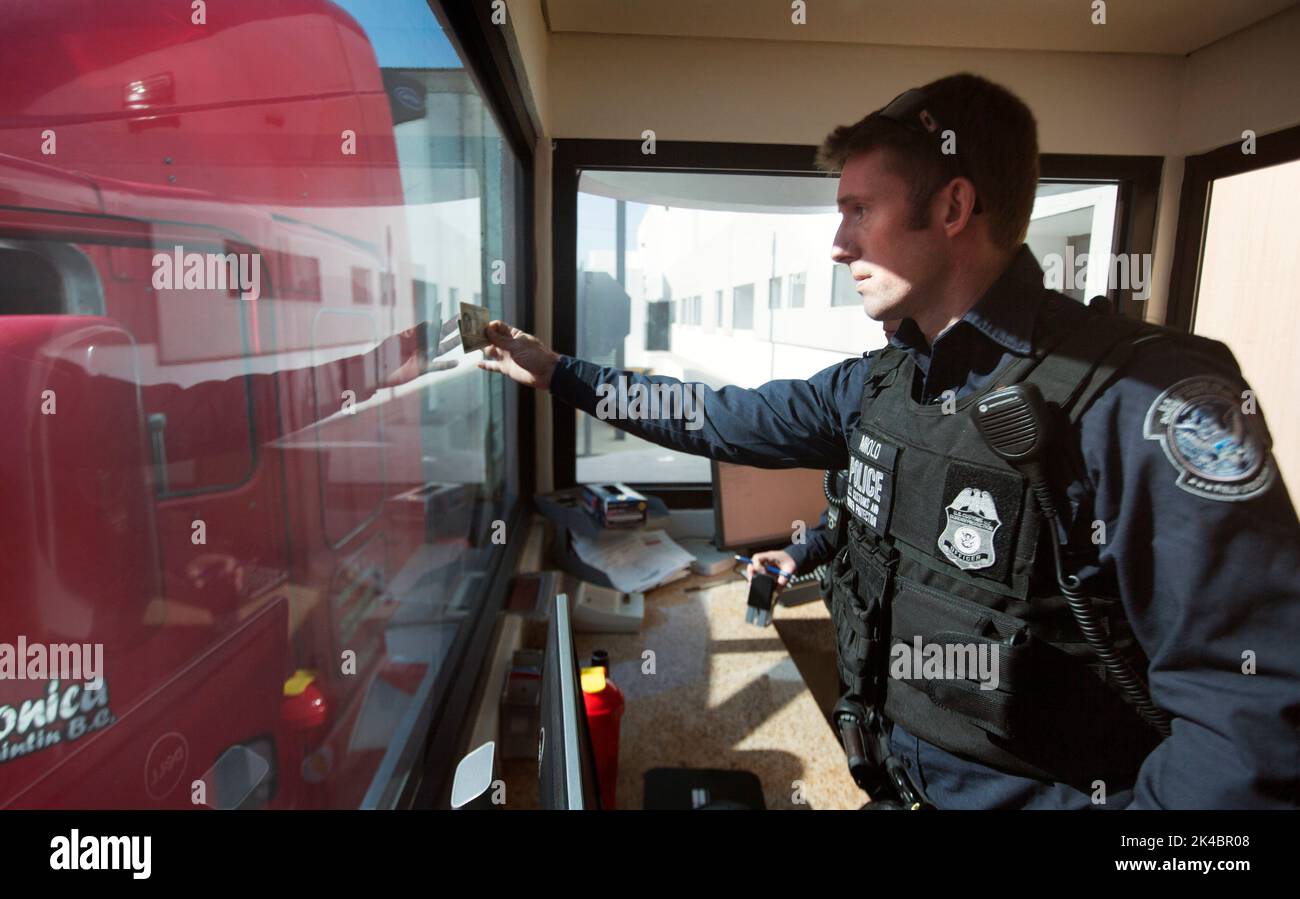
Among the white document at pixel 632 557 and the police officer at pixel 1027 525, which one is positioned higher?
the police officer at pixel 1027 525

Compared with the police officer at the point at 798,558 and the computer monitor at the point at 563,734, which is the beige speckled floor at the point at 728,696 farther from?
the computer monitor at the point at 563,734

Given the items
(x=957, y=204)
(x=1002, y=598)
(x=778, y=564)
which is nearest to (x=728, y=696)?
(x=778, y=564)

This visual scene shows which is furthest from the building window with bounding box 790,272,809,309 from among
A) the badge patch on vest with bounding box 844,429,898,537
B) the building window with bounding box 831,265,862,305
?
→ the badge patch on vest with bounding box 844,429,898,537

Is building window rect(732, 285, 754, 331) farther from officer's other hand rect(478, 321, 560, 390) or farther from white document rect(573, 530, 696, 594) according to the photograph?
officer's other hand rect(478, 321, 560, 390)

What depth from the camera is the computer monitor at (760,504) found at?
2.18 m

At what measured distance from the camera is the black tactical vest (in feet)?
2.49

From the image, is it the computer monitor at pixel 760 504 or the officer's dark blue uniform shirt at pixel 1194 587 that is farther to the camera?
the computer monitor at pixel 760 504

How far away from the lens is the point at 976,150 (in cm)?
92

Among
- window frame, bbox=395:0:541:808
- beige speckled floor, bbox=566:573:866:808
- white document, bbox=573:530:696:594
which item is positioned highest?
window frame, bbox=395:0:541:808

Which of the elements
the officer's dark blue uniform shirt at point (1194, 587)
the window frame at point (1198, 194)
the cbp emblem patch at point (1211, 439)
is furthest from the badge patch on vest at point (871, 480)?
the window frame at point (1198, 194)

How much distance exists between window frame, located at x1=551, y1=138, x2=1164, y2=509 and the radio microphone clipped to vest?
70.7 inches

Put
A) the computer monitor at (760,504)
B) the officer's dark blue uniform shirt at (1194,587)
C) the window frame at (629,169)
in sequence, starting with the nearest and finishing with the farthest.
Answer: the officer's dark blue uniform shirt at (1194,587), the computer monitor at (760,504), the window frame at (629,169)
